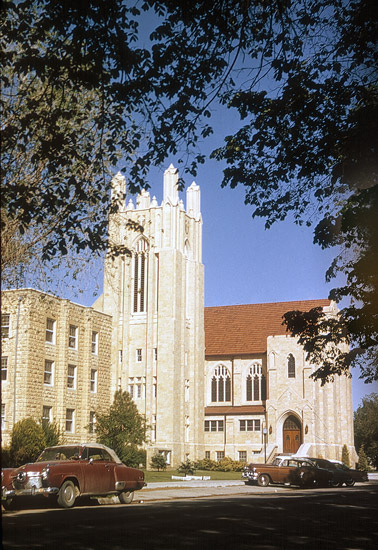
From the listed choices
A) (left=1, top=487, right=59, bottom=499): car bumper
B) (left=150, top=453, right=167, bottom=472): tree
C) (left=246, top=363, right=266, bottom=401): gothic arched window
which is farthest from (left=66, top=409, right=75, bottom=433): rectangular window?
(left=1, top=487, right=59, bottom=499): car bumper

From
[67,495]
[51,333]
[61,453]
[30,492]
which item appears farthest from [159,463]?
[30,492]

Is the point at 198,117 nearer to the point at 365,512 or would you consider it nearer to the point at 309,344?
the point at 309,344

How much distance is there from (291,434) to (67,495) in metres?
43.9

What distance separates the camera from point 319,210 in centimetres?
1168

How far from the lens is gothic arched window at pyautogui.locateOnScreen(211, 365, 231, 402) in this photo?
64.2 m

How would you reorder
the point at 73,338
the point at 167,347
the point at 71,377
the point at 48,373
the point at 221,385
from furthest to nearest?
the point at 221,385
the point at 167,347
the point at 71,377
the point at 73,338
the point at 48,373

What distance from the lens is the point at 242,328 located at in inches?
2606

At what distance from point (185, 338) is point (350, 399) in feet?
47.0

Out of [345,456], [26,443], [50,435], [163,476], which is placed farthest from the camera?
[345,456]

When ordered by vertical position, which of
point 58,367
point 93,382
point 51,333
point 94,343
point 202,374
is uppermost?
point 51,333

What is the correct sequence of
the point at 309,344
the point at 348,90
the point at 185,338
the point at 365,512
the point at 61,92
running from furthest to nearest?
the point at 185,338
the point at 365,512
the point at 309,344
the point at 348,90
the point at 61,92

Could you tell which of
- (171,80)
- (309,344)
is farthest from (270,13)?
(309,344)

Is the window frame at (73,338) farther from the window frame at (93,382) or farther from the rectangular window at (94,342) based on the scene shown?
the window frame at (93,382)

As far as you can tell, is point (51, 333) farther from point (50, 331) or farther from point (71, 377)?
point (71, 377)
